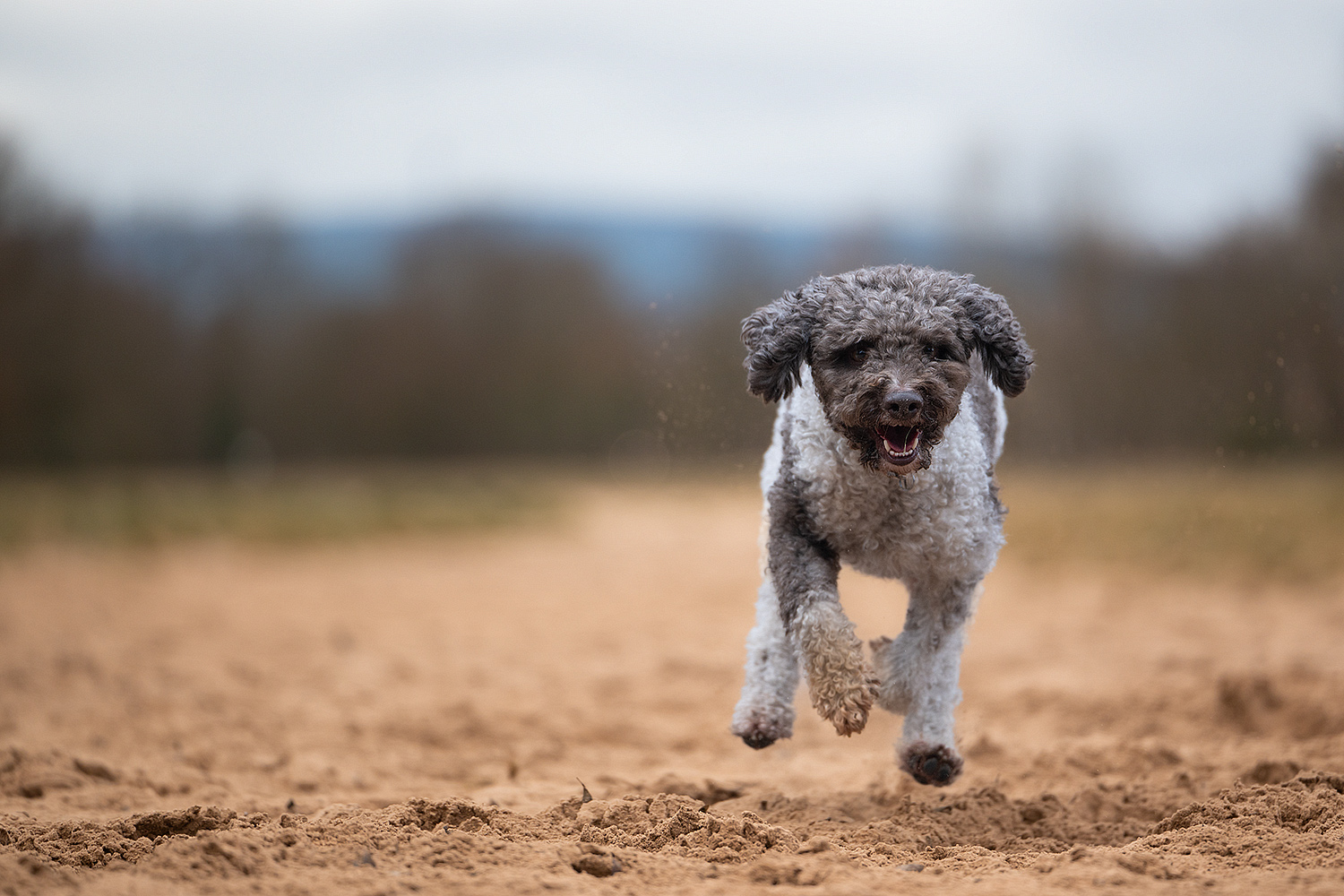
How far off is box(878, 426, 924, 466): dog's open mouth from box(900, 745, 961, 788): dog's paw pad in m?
1.38

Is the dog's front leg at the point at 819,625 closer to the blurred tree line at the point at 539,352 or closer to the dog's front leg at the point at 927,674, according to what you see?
the dog's front leg at the point at 927,674

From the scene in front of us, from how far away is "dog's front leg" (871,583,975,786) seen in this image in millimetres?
4734

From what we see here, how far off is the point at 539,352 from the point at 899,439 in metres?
28.5

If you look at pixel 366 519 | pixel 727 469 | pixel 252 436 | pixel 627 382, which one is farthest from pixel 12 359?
pixel 727 469

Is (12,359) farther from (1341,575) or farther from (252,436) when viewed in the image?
(1341,575)

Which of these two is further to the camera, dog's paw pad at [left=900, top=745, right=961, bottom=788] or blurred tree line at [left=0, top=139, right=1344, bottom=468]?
blurred tree line at [left=0, top=139, right=1344, bottom=468]

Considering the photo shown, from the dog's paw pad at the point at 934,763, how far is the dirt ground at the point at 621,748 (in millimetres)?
194

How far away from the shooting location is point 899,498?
4.43 metres

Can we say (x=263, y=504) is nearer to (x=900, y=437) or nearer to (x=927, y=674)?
(x=927, y=674)

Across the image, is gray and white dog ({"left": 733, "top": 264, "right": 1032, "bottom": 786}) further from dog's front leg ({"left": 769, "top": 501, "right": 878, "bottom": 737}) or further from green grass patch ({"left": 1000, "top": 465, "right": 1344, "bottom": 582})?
green grass patch ({"left": 1000, "top": 465, "right": 1344, "bottom": 582})

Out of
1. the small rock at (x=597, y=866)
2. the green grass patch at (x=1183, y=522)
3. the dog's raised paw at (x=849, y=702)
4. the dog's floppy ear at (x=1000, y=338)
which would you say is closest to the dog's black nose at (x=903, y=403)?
the dog's floppy ear at (x=1000, y=338)

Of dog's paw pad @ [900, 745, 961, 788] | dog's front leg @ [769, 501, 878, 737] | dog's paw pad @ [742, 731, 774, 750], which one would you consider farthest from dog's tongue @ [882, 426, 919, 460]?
dog's paw pad @ [900, 745, 961, 788]

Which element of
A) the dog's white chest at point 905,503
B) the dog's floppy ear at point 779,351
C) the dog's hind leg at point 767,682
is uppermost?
the dog's floppy ear at point 779,351

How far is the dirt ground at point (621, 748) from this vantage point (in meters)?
3.80
